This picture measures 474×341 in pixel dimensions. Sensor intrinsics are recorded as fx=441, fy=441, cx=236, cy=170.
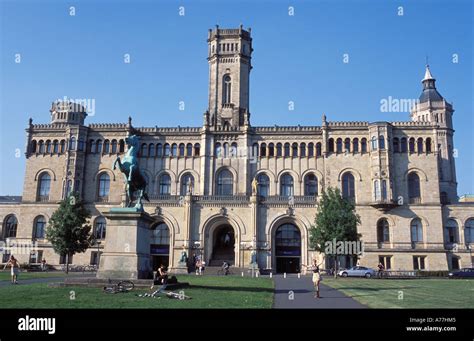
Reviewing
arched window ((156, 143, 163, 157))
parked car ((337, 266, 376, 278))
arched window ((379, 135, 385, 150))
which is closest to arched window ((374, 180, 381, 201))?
arched window ((379, 135, 385, 150))

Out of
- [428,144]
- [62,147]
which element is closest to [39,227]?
[62,147]

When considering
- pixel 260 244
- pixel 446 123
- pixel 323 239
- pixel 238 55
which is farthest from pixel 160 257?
pixel 446 123

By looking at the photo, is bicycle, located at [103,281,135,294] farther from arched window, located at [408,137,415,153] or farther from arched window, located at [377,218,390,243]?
arched window, located at [408,137,415,153]

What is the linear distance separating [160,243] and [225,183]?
40.7ft

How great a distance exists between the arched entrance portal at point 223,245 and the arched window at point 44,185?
2532 centimetres

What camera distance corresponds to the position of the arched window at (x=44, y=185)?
208ft

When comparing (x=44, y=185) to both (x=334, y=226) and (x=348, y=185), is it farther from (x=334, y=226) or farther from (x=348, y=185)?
(x=348, y=185)

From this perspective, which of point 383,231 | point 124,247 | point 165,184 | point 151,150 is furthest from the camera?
point 151,150

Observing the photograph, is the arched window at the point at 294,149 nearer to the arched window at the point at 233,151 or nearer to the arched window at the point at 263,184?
the arched window at the point at 263,184

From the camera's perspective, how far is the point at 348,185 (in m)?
61.0

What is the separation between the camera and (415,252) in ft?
186

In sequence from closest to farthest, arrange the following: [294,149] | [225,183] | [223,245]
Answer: [223,245]
[225,183]
[294,149]

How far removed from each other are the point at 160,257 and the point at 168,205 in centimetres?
734

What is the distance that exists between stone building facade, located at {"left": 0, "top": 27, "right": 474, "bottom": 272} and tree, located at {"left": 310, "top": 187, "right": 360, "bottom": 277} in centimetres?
956
